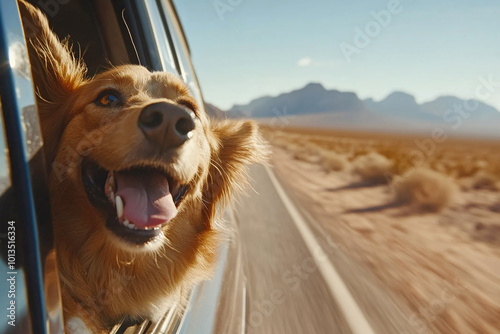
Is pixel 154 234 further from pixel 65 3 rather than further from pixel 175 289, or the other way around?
pixel 65 3

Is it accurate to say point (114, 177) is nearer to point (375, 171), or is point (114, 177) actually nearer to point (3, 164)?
point (3, 164)

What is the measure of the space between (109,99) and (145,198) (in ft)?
2.25

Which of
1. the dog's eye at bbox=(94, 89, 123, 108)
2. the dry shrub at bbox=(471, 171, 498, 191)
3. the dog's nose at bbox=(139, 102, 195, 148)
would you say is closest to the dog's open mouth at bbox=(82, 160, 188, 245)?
the dog's nose at bbox=(139, 102, 195, 148)

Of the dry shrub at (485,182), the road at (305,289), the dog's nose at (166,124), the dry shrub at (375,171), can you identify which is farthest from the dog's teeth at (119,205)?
the dry shrub at (485,182)

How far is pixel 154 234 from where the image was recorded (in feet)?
7.32

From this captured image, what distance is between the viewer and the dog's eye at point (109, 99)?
8.10 ft

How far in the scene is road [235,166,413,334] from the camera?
4000 mm

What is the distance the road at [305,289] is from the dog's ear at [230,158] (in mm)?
209

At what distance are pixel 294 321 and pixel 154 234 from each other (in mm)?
2262

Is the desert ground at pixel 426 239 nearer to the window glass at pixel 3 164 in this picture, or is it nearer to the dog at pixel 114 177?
the dog at pixel 114 177

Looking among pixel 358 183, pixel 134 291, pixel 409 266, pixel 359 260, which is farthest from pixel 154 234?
pixel 358 183

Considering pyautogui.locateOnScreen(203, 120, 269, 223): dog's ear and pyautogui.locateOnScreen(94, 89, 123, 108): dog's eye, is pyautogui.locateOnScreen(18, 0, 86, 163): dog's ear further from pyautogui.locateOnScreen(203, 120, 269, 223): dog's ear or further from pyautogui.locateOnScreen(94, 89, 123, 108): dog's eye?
pyautogui.locateOnScreen(203, 120, 269, 223): dog's ear

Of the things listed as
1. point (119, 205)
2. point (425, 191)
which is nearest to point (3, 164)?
point (119, 205)

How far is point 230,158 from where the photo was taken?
11.2 feet
